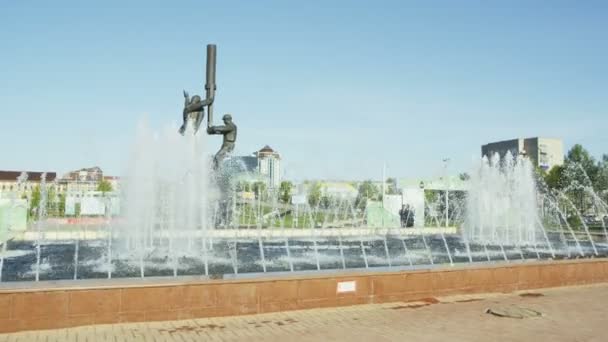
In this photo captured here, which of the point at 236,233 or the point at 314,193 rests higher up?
the point at 314,193

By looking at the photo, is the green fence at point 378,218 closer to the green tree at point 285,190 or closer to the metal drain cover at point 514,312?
the metal drain cover at point 514,312

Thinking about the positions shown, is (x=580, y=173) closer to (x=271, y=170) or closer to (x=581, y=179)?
(x=581, y=179)

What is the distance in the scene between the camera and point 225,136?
55.3 feet

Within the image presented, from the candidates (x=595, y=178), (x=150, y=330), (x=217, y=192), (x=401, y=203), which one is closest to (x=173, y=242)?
(x=217, y=192)

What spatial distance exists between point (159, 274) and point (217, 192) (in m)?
6.39

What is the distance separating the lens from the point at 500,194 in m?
26.1

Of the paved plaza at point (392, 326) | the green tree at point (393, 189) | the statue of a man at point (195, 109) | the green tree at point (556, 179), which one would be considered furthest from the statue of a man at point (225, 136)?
the green tree at point (556, 179)

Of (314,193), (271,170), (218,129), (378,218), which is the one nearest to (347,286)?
(218,129)

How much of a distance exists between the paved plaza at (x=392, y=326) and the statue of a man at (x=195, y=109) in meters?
10.6

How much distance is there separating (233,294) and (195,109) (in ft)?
35.3

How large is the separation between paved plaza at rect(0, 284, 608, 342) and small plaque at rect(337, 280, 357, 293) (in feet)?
0.83

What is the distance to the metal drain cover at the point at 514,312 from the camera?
6.67 meters

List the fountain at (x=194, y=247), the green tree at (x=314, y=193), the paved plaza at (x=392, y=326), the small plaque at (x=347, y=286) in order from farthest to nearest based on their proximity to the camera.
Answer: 1. the green tree at (x=314, y=193)
2. the fountain at (x=194, y=247)
3. the small plaque at (x=347, y=286)
4. the paved plaza at (x=392, y=326)

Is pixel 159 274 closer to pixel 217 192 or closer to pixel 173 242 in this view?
pixel 173 242
